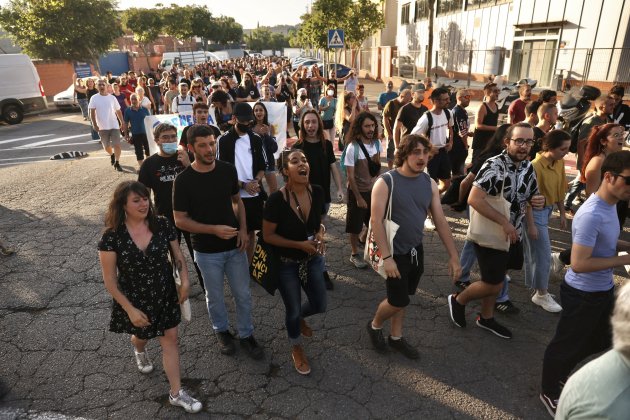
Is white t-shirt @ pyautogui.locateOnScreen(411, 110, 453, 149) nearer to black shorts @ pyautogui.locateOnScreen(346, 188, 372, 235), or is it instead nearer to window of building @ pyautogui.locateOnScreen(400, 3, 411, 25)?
black shorts @ pyautogui.locateOnScreen(346, 188, 372, 235)

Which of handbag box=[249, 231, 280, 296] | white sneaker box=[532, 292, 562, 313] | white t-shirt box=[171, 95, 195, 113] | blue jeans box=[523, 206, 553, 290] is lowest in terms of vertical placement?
white sneaker box=[532, 292, 562, 313]

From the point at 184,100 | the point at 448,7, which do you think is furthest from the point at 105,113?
the point at 448,7

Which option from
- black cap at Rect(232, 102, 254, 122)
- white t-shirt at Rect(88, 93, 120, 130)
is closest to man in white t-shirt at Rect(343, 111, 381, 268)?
black cap at Rect(232, 102, 254, 122)

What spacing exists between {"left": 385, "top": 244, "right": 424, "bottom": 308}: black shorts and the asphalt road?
64cm

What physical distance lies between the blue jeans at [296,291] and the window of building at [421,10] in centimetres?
3068

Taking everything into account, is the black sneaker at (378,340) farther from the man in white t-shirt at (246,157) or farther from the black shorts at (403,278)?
the man in white t-shirt at (246,157)

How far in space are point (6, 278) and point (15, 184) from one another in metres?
5.22

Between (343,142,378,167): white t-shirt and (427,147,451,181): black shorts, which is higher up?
(343,142,378,167): white t-shirt

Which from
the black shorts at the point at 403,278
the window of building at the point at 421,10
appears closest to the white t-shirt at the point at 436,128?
the black shorts at the point at 403,278

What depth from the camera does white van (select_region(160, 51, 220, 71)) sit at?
1390 inches

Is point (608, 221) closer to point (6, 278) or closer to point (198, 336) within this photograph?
point (198, 336)

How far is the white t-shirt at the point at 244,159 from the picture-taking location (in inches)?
173

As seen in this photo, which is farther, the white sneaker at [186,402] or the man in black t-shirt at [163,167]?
the man in black t-shirt at [163,167]

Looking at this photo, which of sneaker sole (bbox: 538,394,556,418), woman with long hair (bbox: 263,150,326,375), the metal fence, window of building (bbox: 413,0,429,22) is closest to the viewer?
sneaker sole (bbox: 538,394,556,418)
